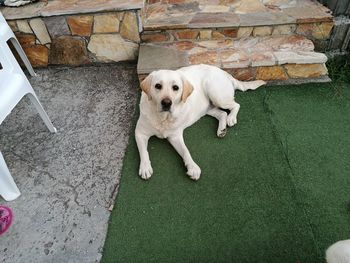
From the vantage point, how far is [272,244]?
1.83 metres

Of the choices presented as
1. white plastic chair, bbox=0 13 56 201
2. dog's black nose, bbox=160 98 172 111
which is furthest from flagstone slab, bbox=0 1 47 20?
dog's black nose, bbox=160 98 172 111

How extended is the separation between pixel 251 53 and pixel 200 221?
1834 millimetres

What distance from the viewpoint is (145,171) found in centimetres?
222

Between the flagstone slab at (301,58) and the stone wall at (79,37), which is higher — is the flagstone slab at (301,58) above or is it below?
below

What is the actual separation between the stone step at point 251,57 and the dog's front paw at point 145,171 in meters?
1.04

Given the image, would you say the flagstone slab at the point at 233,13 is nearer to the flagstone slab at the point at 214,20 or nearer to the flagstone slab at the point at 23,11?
the flagstone slab at the point at 214,20

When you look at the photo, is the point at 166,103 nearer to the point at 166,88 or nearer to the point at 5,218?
the point at 166,88

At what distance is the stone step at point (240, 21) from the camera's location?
2.96m

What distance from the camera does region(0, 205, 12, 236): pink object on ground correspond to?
2.00 metres

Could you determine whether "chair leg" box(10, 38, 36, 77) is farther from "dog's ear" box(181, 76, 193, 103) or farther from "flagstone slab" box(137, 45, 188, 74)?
"dog's ear" box(181, 76, 193, 103)

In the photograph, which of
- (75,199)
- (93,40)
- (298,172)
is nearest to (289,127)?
(298,172)

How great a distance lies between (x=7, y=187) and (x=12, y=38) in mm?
1674

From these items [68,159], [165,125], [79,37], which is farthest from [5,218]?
[79,37]

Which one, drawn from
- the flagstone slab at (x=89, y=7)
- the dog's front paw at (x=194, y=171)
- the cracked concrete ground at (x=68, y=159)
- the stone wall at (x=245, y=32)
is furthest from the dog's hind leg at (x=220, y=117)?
the flagstone slab at (x=89, y=7)
